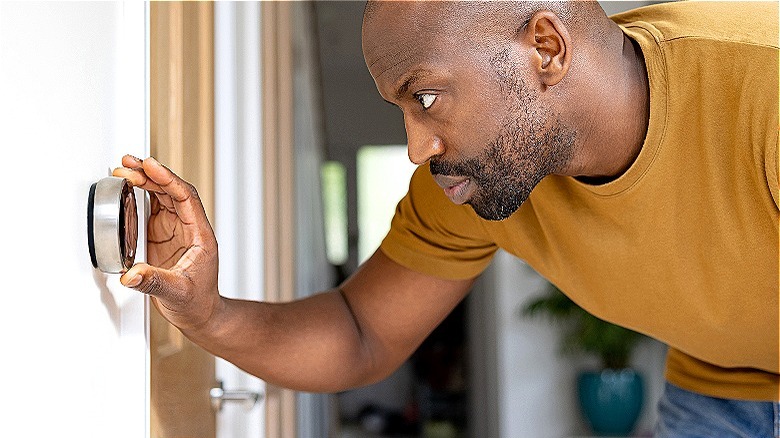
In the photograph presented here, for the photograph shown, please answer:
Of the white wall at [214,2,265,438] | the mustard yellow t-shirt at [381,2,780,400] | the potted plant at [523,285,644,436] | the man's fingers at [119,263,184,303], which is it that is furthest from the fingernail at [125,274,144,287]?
the potted plant at [523,285,644,436]

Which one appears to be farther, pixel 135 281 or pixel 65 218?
pixel 135 281

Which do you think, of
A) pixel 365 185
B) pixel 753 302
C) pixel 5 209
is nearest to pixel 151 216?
pixel 5 209

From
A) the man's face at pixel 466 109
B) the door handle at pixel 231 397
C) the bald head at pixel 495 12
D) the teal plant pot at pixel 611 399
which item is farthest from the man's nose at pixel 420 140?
the teal plant pot at pixel 611 399

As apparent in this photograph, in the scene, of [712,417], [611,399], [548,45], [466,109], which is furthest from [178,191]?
A: [611,399]

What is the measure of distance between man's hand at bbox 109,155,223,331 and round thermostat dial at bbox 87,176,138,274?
113 millimetres

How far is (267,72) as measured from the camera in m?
2.11

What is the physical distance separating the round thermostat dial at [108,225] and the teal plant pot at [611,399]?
366cm

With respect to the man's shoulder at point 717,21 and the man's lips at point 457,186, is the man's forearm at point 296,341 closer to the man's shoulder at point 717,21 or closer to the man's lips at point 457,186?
the man's lips at point 457,186

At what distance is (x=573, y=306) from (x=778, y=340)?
2.80 meters

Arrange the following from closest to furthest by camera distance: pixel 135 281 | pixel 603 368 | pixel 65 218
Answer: pixel 65 218
pixel 135 281
pixel 603 368

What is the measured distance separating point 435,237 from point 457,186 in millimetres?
301

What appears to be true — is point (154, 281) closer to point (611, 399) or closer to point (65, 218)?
point (65, 218)

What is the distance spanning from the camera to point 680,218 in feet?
4.10

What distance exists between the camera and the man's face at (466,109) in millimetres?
1075
